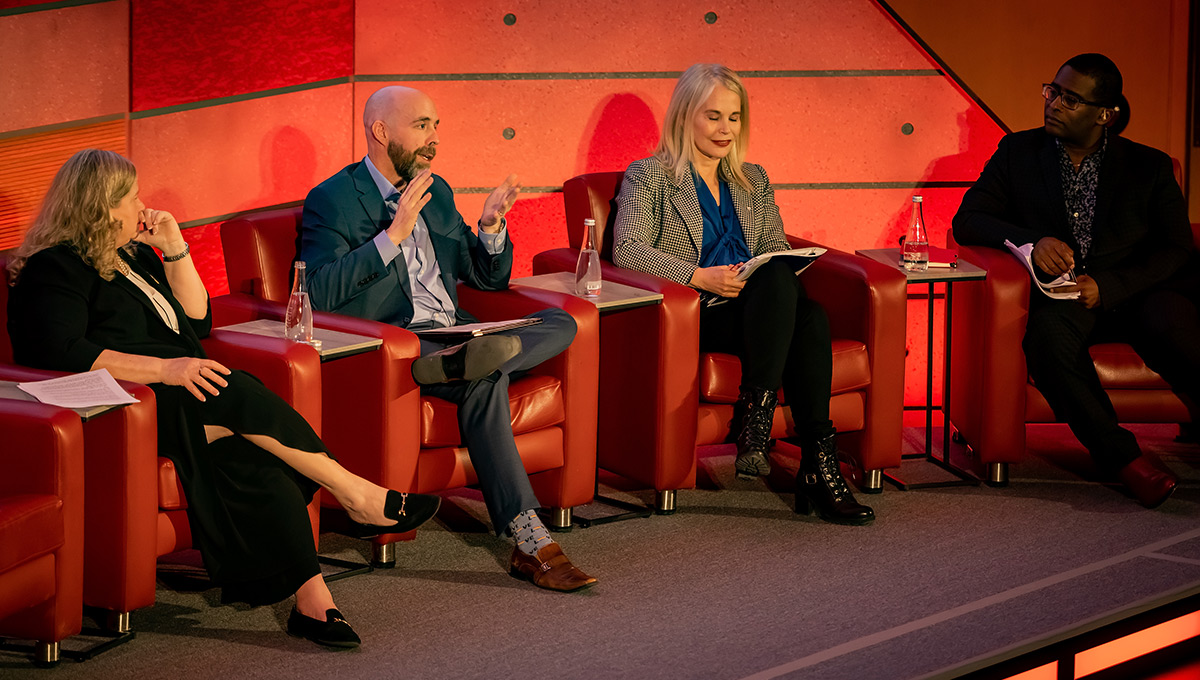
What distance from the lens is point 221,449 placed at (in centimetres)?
321

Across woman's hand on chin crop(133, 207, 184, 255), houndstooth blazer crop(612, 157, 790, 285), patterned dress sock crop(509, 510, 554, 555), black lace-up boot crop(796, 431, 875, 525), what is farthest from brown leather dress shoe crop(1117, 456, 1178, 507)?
woman's hand on chin crop(133, 207, 184, 255)

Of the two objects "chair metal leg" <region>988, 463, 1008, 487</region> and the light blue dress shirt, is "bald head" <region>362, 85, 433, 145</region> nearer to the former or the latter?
the light blue dress shirt

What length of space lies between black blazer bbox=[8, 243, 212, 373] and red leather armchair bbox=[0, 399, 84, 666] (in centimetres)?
27

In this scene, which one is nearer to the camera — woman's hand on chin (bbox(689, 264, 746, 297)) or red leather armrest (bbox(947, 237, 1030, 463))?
woman's hand on chin (bbox(689, 264, 746, 297))

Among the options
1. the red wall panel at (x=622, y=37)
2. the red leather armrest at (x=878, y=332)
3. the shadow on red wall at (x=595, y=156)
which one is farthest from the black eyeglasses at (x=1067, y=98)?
the shadow on red wall at (x=595, y=156)

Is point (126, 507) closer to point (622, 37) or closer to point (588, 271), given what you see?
point (588, 271)

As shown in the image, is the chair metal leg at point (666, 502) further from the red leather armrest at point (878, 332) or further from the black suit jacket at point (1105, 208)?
the black suit jacket at point (1105, 208)

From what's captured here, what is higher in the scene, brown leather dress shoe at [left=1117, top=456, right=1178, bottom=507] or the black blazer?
the black blazer

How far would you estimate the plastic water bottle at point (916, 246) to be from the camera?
14.3 feet

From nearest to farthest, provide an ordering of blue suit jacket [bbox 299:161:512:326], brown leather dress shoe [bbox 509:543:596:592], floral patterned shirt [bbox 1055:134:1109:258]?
1. brown leather dress shoe [bbox 509:543:596:592]
2. blue suit jacket [bbox 299:161:512:326]
3. floral patterned shirt [bbox 1055:134:1109:258]

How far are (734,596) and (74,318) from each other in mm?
1678

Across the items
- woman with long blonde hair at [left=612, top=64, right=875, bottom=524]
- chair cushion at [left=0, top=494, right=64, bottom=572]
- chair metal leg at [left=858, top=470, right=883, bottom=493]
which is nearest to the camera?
chair cushion at [left=0, top=494, right=64, bottom=572]

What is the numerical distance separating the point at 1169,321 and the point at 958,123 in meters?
1.26

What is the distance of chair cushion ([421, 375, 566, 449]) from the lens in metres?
3.62
